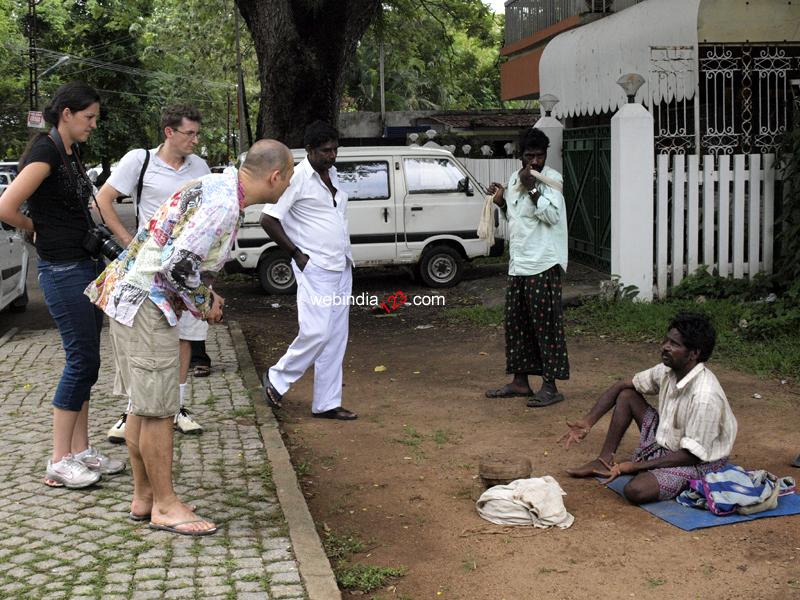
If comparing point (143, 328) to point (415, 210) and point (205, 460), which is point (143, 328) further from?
point (415, 210)

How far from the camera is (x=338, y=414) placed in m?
7.12

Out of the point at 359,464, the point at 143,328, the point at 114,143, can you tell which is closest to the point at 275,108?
the point at 359,464

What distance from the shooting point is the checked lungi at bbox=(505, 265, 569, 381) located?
7148 millimetres

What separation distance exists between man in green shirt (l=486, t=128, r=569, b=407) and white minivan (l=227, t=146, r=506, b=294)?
635cm

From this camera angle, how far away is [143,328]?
175 inches

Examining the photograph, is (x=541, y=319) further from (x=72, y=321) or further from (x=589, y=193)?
(x=589, y=193)

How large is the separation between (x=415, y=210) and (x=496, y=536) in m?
9.15

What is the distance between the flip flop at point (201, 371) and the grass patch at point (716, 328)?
12.2 feet

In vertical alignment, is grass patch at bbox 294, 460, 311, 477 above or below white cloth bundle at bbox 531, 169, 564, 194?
below

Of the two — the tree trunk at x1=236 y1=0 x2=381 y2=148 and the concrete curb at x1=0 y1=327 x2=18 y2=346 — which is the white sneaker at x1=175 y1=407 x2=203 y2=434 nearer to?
the concrete curb at x1=0 y1=327 x2=18 y2=346

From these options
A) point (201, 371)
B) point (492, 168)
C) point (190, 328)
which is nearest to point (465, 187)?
point (492, 168)

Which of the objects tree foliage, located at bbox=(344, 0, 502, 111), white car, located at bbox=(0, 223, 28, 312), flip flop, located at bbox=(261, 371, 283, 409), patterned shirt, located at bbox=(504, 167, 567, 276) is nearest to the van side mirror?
tree foliage, located at bbox=(344, 0, 502, 111)

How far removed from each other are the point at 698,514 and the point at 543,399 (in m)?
2.37

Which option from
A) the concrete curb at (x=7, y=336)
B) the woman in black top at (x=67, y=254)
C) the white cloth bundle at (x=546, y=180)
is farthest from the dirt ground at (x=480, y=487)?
the concrete curb at (x=7, y=336)
